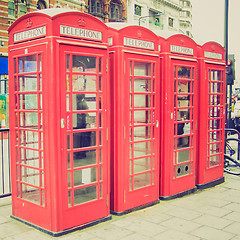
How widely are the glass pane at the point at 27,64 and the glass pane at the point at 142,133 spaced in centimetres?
184

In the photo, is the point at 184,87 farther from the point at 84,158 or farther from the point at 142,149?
the point at 84,158

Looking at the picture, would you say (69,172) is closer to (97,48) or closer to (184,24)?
(97,48)

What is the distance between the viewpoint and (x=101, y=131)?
4637mm

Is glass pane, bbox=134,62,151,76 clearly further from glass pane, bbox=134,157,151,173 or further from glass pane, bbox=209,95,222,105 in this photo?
glass pane, bbox=209,95,222,105

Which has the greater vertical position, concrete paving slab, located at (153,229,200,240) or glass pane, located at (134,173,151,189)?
glass pane, located at (134,173,151,189)

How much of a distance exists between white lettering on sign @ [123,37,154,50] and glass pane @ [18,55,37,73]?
4.45 feet

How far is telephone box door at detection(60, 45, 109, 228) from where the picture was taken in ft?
13.8

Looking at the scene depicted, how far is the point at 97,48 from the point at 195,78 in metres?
2.39

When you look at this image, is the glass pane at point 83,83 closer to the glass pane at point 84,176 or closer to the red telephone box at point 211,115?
the glass pane at point 84,176

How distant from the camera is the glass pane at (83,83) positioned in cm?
436

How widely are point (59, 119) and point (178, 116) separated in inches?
98.2

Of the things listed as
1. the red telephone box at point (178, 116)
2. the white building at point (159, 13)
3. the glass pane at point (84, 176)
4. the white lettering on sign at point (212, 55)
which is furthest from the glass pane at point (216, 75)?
the white building at point (159, 13)

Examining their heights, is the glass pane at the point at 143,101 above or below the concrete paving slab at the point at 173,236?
above

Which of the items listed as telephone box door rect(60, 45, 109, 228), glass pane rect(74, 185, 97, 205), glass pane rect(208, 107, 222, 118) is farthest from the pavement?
glass pane rect(208, 107, 222, 118)
